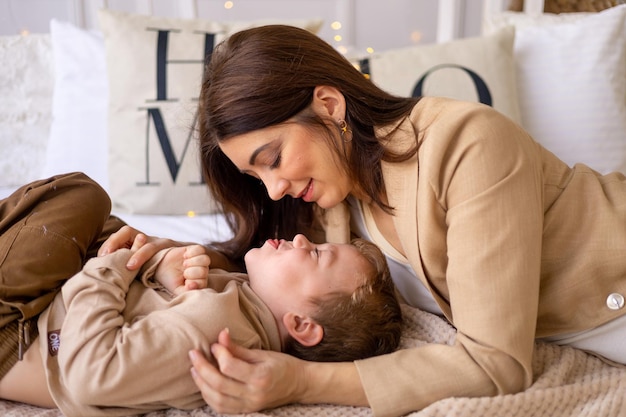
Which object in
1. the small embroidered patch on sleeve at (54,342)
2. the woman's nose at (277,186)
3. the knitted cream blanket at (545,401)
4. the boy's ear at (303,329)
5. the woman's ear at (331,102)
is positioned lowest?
the knitted cream blanket at (545,401)

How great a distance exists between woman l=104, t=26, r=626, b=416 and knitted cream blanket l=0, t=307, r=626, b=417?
25 millimetres

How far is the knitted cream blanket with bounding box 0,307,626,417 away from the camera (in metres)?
0.91

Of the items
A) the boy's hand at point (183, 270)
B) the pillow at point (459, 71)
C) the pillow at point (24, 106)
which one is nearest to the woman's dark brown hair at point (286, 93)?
the boy's hand at point (183, 270)

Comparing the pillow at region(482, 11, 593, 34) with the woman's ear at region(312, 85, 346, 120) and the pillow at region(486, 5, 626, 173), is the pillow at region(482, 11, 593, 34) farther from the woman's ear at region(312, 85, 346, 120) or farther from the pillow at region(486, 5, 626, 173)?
the woman's ear at region(312, 85, 346, 120)

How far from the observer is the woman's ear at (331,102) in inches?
45.5

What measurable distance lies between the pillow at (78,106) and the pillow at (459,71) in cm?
86

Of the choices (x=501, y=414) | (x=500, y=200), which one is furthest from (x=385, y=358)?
(x=500, y=200)

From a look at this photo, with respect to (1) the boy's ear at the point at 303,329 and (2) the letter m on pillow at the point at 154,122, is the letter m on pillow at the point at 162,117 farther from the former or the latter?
(1) the boy's ear at the point at 303,329

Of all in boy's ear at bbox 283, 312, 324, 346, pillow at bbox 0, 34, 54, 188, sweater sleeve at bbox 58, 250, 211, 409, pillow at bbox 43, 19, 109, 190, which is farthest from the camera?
pillow at bbox 0, 34, 54, 188

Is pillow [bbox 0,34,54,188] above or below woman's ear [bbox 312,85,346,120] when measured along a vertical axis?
below

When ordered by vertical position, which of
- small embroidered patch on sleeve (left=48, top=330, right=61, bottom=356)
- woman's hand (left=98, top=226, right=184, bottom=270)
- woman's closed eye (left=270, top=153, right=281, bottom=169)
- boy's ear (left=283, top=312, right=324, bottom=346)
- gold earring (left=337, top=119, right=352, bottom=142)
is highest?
gold earring (left=337, top=119, right=352, bottom=142)

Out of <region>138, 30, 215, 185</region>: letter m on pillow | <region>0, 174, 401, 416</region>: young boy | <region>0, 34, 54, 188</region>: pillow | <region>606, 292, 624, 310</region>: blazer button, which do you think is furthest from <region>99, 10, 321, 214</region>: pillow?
<region>606, 292, 624, 310</region>: blazer button

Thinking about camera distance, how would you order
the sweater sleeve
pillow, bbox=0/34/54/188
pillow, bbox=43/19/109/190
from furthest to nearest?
pillow, bbox=0/34/54/188 → pillow, bbox=43/19/109/190 → the sweater sleeve

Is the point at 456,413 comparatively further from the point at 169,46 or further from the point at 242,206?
the point at 169,46
